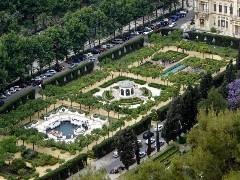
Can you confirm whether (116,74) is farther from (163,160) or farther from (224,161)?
(224,161)

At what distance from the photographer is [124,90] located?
338 feet

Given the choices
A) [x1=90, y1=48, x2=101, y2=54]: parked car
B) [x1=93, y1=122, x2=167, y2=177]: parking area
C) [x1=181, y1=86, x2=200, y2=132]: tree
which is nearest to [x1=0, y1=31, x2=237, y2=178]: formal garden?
[x1=93, y1=122, x2=167, y2=177]: parking area

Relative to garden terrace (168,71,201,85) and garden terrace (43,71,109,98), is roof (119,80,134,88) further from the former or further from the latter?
garden terrace (168,71,201,85)

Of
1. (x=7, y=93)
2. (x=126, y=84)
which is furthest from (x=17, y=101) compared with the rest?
(x=126, y=84)

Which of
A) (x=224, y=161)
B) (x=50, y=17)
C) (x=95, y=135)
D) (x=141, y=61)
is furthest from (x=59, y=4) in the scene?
(x=224, y=161)

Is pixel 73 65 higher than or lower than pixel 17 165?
higher

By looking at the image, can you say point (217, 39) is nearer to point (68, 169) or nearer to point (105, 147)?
point (105, 147)

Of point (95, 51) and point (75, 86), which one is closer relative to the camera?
point (75, 86)

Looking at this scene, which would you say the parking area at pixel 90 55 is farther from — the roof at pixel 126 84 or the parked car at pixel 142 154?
the parked car at pixel 142 154

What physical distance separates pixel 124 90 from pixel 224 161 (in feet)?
122

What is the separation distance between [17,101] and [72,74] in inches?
489

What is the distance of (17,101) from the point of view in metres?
100

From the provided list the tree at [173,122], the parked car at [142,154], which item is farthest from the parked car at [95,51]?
the parked car at [142,154]

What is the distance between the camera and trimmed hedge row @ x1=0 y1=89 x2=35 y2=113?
98.6m
